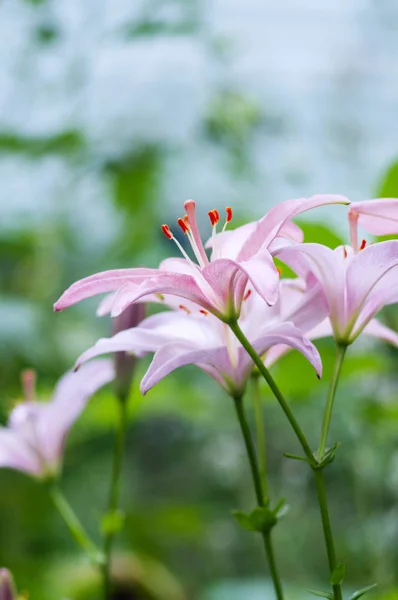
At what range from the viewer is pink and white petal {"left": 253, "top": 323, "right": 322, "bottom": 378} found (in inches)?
7.3

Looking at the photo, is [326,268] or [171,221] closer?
[326,268]

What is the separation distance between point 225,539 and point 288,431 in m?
0.24

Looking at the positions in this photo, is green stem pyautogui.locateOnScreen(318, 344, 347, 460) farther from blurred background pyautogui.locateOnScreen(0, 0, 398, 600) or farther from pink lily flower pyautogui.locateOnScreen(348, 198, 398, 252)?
blurred background pyautogui.locateOnScreen(0, 0, 398, 600)

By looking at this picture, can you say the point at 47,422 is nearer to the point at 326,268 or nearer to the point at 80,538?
the point at 80,538

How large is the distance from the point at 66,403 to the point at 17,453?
0.10 ft

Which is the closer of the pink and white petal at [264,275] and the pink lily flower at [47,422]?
the pink and white petal at [264,275]

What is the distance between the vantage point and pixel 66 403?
1.00 ft

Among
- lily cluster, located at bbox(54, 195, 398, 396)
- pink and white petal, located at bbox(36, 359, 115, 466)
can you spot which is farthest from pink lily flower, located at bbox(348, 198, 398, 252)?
pink and white petal, located at bbox(36, 359, 115, 466)

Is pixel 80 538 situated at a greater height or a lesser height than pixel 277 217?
lesser

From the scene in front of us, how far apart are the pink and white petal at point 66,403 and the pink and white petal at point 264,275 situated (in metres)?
0.13

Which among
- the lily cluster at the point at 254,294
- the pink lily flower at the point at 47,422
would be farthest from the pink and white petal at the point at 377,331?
the pink lily flower at the point at 47,422

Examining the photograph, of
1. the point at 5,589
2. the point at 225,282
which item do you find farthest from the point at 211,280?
the point at 5,589

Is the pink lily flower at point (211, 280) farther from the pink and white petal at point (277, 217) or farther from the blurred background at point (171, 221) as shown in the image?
the blurred background at point (171, 221)

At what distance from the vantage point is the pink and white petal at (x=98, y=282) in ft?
0.64
